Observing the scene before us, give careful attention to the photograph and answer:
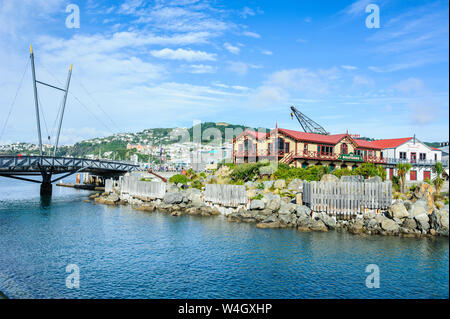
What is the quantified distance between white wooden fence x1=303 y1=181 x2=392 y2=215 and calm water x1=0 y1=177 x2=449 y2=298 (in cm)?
435

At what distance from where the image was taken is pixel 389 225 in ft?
102

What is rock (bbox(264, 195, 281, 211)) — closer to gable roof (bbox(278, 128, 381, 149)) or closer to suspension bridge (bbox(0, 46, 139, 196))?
gable roof (bbox(278, 128, 381, 149))

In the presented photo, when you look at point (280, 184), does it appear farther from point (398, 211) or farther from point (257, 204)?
point (398, 211)

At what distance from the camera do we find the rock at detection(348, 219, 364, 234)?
105 feet

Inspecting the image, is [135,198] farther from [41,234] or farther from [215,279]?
[215,279]

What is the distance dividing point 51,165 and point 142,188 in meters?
19.1

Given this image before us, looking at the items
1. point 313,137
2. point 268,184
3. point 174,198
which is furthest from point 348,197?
point 313,137

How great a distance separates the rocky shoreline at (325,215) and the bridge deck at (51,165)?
25.0 metres

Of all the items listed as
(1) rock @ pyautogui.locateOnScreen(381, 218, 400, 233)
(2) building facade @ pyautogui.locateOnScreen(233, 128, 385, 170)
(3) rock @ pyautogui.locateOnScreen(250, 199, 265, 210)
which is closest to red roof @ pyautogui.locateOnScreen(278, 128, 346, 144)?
(2) building facade @ pyautogui.locateOnScreen(233, 128, 385, 170)

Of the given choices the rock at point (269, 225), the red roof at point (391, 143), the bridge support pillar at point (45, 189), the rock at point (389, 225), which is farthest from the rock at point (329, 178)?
the bridge support pillar at point (45, 189)

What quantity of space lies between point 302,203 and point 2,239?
1272 inches
